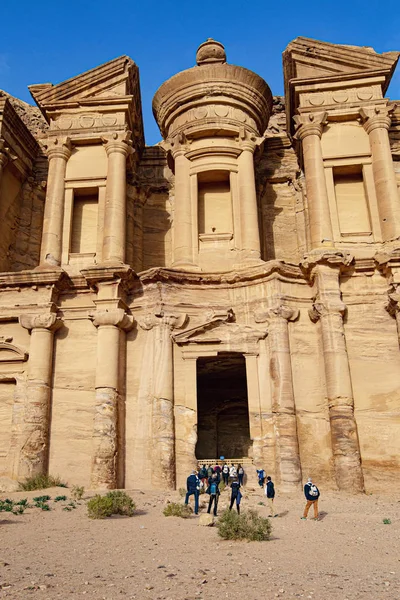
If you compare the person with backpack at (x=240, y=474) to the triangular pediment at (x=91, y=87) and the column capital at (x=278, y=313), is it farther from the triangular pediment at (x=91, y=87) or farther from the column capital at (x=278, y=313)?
the triangular pediment at (x=91, y=87)

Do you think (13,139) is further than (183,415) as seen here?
Yes

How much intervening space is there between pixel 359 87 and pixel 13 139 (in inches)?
480

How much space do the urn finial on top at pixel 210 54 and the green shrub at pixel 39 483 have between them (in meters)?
15.3

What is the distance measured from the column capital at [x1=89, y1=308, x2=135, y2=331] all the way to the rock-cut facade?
41mm

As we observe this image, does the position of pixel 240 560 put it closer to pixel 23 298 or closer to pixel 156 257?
pixel 23 298

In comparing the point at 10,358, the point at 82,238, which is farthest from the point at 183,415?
the point at 82,238

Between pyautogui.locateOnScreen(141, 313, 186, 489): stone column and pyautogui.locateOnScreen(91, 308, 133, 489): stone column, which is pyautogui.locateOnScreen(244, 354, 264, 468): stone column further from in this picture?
pyautogui.locateOnScreen(91, 308, 133, 489): stone column

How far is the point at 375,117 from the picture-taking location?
18609 mm

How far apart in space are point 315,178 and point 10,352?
10.7 meters

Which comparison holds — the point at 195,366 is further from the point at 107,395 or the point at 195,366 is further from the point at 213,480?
the point at 213,480

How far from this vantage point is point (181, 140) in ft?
64.2

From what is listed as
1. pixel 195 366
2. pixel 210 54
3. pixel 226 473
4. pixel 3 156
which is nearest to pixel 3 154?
pixel 3 156

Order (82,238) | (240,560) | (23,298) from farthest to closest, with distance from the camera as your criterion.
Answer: (82,238) → (23,298) → (240,560)

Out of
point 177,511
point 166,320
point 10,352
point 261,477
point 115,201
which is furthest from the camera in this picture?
point 115,201
